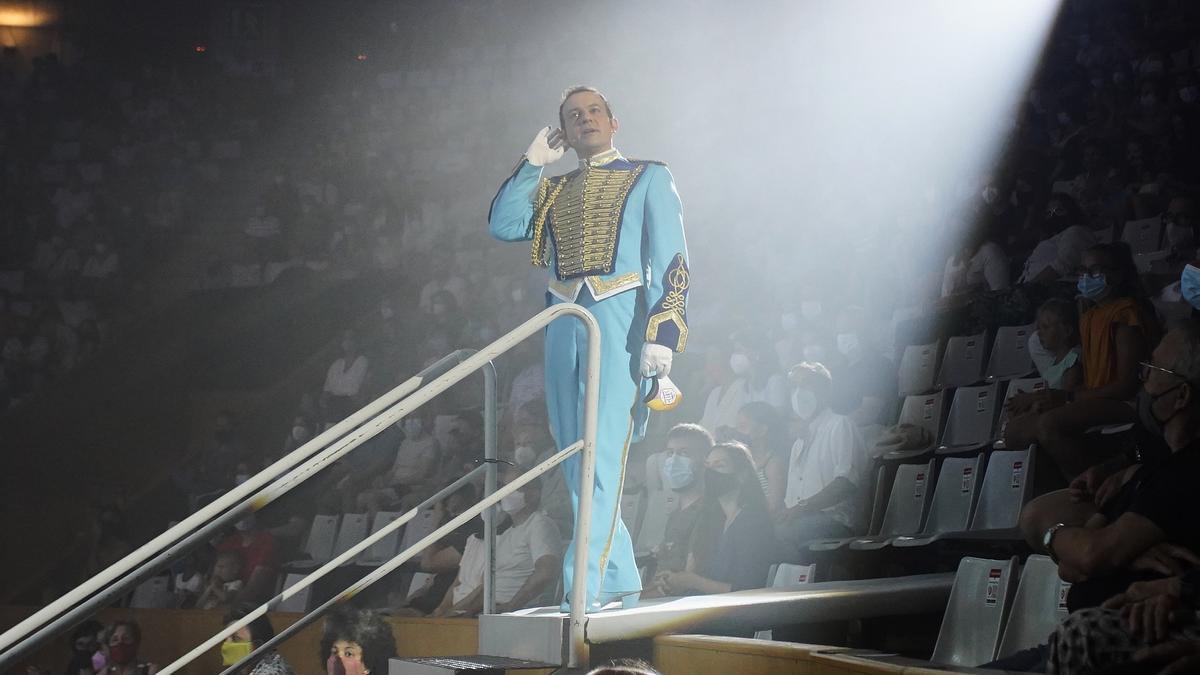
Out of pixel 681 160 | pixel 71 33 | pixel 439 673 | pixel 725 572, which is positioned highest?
pixel 71 33

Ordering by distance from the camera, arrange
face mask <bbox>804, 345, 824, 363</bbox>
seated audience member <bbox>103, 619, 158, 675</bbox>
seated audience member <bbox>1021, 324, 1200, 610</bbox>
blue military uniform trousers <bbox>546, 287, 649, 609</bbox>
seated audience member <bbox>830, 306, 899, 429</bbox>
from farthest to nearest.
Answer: face mask <bbox>804, 345, 824, 363</bbox> < seated audience member <bbox>103, 619, 158, 675</bbox> < seated audience member <bbox>830, 306, 899, 429</bbox> < blue military uniform trousers <bbox>546, 287, 649, 609</bbox> < seated audience member <bbox>1021, 324, 1200, 610</bbox>

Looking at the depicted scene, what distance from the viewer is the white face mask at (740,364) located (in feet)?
22.7

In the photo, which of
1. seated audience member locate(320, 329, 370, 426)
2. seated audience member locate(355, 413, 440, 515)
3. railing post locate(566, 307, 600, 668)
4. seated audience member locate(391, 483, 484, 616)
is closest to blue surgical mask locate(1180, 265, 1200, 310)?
railing post locate(566, 307, 600, 668)

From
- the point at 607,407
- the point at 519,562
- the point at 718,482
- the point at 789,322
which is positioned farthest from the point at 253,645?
the point at 789,322

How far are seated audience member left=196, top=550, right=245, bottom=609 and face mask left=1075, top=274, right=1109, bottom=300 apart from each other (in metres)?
4.49

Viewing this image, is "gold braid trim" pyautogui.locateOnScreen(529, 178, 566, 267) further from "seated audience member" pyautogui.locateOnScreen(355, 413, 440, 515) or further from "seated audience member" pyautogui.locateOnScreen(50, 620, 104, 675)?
"seated audience member" pyautogui.locateOnScreen(50, 620, 104, 675)

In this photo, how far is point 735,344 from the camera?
716 centimetres

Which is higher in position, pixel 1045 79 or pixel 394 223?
pixel 1045 79

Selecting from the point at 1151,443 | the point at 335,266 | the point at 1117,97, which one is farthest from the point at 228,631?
the point at 335,266

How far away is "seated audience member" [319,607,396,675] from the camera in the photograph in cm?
505

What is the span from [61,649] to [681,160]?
5620mm

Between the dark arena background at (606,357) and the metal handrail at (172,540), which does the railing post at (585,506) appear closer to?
the dark arena background at (606,357)

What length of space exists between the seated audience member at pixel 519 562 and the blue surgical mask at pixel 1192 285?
268cm

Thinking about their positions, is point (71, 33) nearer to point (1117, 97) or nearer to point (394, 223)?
point (394, 223)
